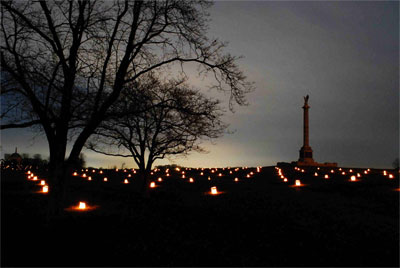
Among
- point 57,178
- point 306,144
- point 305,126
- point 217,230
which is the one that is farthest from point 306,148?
point 57,178

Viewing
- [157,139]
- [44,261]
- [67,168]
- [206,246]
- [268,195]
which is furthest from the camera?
[157,139]

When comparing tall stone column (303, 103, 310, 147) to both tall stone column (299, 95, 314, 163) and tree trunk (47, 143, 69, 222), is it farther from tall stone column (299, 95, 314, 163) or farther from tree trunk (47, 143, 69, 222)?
tree trunk (47, 143, 69, 222)

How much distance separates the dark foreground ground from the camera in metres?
9.31

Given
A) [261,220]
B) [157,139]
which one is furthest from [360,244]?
[157,139]

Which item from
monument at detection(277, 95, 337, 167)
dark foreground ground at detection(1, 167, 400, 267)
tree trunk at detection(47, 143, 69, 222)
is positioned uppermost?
monument at detection(277, 95, 337, 167)

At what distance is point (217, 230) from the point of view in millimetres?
11930

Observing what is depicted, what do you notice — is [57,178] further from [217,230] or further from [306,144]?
[306,144]

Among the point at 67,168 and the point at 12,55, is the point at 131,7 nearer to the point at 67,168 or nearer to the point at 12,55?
the point at 12,55

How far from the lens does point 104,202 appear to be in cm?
1806

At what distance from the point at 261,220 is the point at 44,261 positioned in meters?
7.67

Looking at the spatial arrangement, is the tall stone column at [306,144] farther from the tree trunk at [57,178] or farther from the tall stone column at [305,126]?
the tree trunk at [57,178]

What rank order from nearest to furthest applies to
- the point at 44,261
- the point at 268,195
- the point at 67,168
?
the point at 44,261, the point at 67,168, the point at 268,195

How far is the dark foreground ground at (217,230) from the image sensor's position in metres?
9.31

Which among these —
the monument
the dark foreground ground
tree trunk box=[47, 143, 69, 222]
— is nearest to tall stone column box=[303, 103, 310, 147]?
the monument
